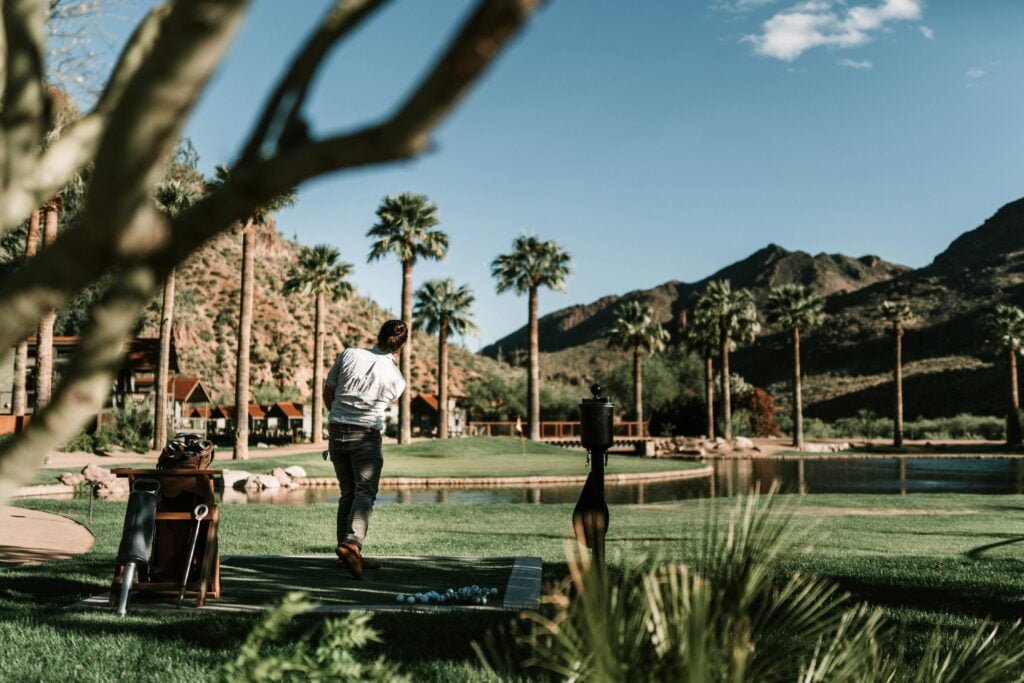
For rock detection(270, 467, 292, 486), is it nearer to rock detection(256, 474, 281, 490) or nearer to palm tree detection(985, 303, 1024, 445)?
rock detection(256, 474, 281, 490)

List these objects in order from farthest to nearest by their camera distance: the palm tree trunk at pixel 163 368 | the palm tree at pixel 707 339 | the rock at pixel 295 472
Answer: the palm tree at pixel 707 339 → the palm tree trunk at pixel 163 368 → the rock at pixel 295 472

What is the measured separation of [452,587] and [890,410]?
299ft

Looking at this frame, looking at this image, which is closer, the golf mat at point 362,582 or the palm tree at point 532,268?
the golf mat at point 362,582

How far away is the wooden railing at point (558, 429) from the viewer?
56.8 meters

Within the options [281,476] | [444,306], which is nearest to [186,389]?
[444,306]

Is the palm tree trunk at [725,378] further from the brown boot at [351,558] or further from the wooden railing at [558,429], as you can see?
the brown boot at [351,558]

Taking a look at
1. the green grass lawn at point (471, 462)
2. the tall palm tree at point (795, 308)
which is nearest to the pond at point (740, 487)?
the green grass lawn at point (471, 462)

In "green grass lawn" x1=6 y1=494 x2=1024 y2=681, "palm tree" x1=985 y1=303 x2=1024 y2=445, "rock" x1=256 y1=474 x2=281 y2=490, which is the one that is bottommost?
"rock" x1=256 y1=474 x2=281 y2=490

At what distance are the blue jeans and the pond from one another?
9.92 m

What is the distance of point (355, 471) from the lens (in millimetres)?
6742

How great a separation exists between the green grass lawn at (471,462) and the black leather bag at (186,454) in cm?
2075

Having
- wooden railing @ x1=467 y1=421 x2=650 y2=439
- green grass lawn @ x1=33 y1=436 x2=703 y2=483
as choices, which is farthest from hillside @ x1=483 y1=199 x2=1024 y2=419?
green grass lawn @ x1=33 y1=436 x2=703 y2=483

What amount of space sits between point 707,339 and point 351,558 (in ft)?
174

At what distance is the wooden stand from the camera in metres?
5.48
